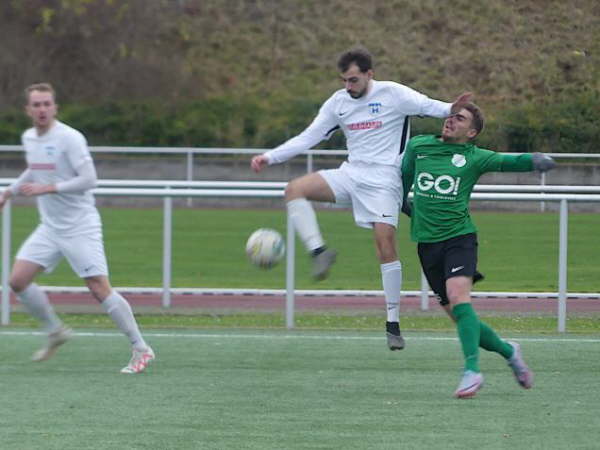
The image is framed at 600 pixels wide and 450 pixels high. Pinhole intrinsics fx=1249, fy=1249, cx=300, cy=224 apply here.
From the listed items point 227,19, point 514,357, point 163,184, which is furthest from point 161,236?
point 227,19

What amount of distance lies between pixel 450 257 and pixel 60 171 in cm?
282

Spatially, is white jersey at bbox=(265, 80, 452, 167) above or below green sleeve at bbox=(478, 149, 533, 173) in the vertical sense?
above

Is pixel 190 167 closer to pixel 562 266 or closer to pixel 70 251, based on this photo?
pixel 562 266

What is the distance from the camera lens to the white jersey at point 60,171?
8.58m

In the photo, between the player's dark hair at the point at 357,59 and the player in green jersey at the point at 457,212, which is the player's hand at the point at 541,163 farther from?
the player's dark hair at the point at 357,59

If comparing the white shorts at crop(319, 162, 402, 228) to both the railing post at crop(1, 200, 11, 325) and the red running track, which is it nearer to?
the red running track

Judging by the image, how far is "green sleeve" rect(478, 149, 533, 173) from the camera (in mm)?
7441

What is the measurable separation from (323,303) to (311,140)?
3688 mm

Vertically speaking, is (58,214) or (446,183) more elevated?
(446,183)

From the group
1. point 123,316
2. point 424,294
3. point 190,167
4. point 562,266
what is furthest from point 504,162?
point 190,167

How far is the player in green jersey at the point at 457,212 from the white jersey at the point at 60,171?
240 cm

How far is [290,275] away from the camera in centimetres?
1166

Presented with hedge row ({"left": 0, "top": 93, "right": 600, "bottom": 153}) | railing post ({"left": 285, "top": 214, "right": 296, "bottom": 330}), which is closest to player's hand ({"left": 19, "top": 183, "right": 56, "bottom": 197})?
railing post ({"left": 285, "top": 214, "right": 296, "bottom": 330})

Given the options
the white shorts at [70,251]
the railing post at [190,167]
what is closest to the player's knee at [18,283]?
the white shorts at [70,251]
